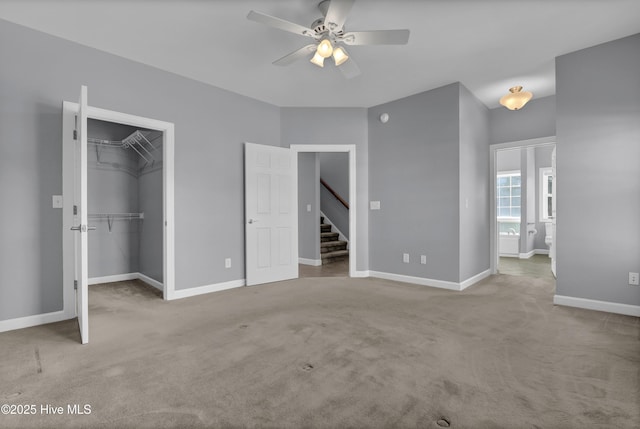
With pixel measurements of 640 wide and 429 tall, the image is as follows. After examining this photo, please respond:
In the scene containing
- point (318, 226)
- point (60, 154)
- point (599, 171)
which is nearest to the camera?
point (60, 154)

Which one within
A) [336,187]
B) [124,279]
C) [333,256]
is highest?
[336,187]

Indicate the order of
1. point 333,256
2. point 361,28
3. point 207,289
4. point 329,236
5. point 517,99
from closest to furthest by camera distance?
1. point 361,28
2. point 517,99
3. point 207,289
4. point 333,256
5. point 329,236

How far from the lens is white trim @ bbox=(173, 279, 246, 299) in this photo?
3.78 m

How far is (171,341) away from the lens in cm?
251

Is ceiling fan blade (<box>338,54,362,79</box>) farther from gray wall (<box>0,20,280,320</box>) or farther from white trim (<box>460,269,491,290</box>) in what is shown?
white trim (<box>460,269,491,290</box>)

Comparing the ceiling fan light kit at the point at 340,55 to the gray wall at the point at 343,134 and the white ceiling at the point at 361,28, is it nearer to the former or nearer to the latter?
the white ceiling at the point at 361,28

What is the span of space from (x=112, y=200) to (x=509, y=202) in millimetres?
8277

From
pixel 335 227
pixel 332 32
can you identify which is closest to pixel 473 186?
pixel 332 32

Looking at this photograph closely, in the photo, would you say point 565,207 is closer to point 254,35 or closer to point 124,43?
point 254,35

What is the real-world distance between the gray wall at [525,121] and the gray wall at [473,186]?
185 millimetres

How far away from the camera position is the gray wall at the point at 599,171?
3.04 metres

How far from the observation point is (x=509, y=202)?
7.74m

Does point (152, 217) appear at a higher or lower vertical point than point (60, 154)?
lower

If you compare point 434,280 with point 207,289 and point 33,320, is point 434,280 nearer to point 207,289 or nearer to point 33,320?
point 207,289
